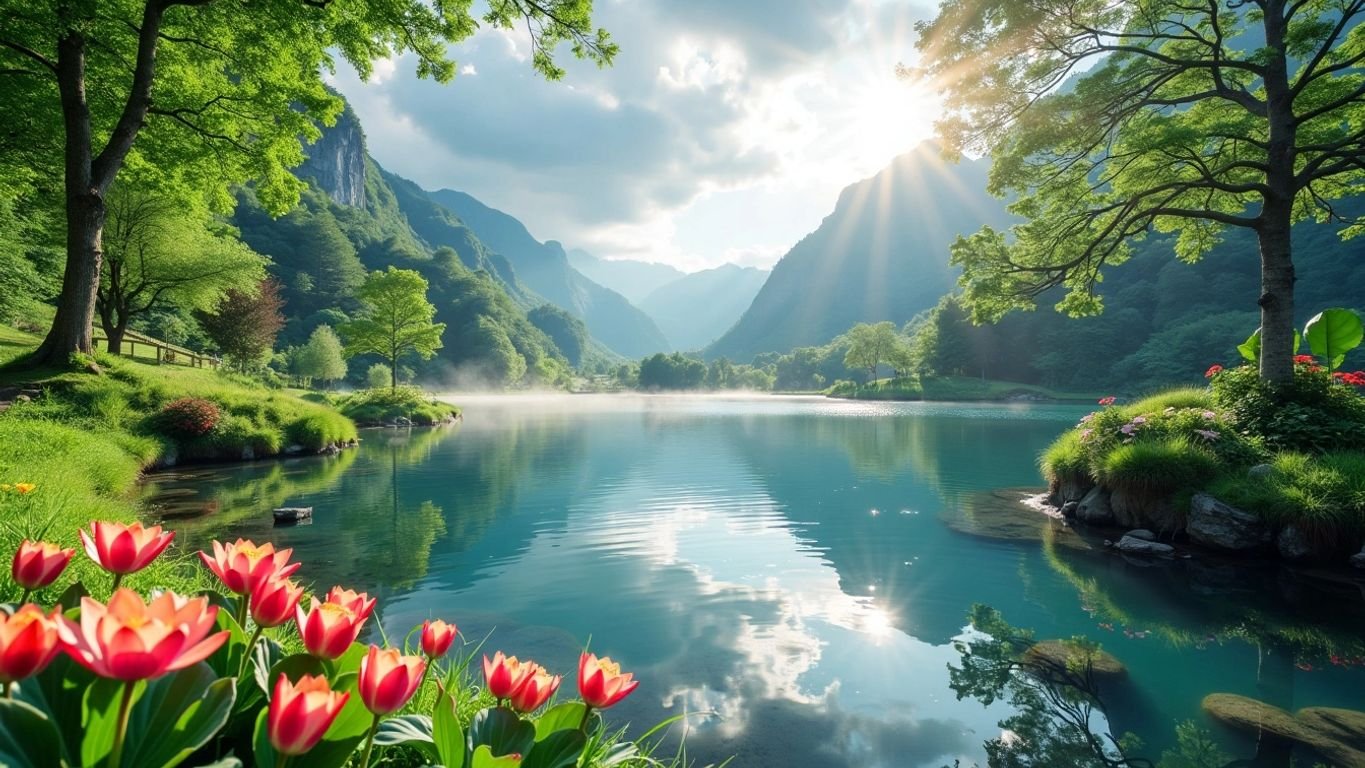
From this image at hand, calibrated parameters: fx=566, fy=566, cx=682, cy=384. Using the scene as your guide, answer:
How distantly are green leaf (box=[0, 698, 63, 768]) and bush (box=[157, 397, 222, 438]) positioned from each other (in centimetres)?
1941

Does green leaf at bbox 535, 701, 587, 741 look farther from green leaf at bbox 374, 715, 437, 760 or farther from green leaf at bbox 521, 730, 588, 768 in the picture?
green leaf at bbox 374, 715, 437, 760

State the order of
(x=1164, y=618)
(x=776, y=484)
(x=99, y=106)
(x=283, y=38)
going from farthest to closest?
1. (x=776, y=484)
2. (x=99, y=106)
3. (x=283, y=38)
4. (x=1164, y=618)

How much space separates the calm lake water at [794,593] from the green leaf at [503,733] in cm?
299

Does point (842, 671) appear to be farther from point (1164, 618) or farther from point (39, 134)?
point (39, 134)

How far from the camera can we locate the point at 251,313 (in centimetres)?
3641

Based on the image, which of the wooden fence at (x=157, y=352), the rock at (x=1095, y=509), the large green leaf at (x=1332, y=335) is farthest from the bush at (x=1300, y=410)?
the wooden fence at (x=157, y=352)

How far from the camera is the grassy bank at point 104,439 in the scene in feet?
15.8

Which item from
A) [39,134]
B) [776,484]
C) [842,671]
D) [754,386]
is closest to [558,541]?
[842,671]

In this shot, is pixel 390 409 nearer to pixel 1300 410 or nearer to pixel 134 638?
pixel 134 638

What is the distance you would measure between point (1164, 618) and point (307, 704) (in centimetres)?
842

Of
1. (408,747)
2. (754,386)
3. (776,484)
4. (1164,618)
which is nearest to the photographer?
(408,747)

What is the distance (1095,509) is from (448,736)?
12.5 metres

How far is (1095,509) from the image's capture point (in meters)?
10.8

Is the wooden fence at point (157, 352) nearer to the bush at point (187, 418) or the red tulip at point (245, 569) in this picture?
the bush at point (187, 418)
